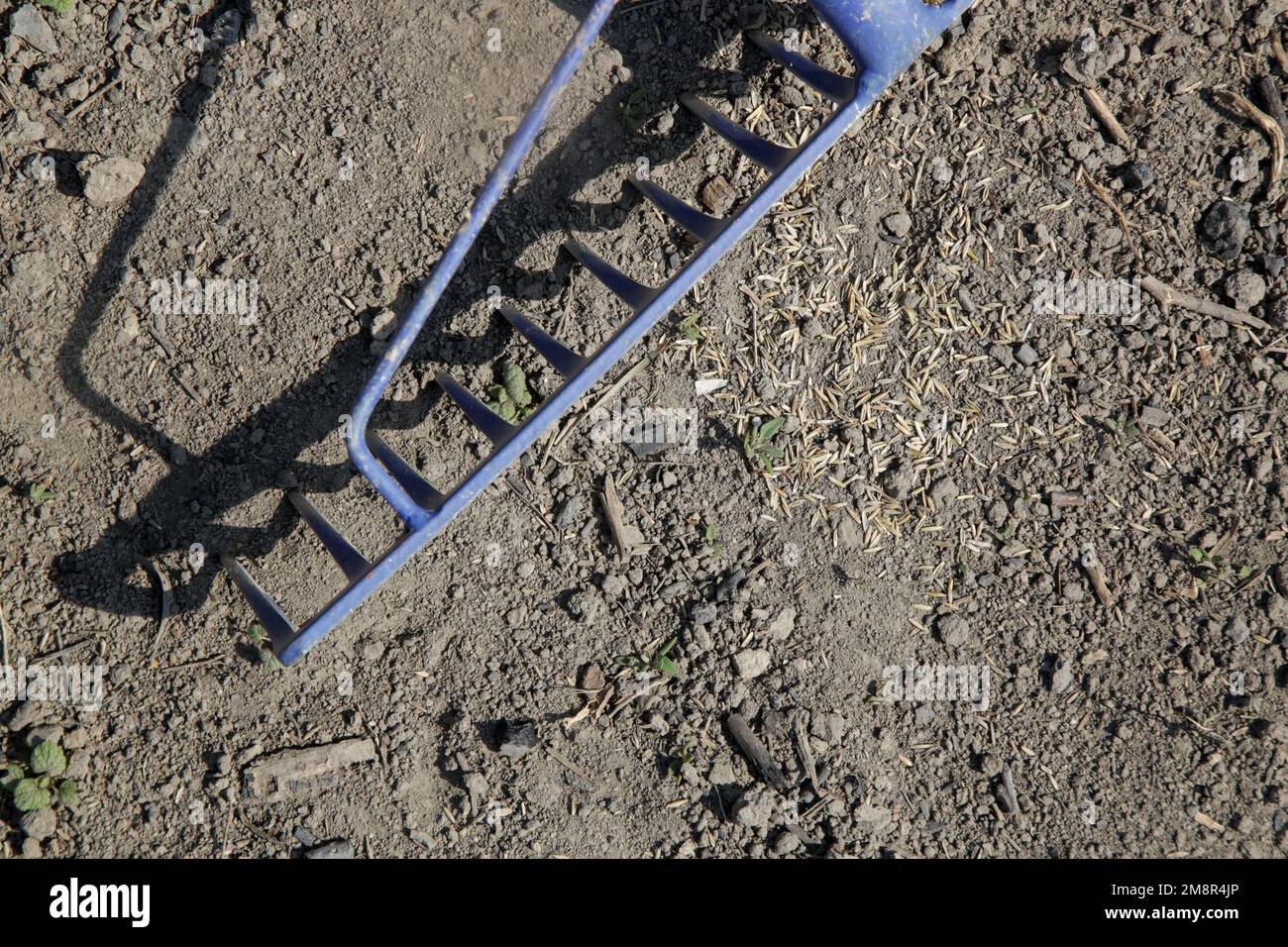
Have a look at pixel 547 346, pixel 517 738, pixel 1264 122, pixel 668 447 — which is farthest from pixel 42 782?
pixel 1264 122

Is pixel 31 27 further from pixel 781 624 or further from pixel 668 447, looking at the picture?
pixel 781 624

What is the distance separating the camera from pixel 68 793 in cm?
329

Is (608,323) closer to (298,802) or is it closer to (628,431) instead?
(628,431)

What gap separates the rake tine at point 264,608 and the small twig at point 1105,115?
3.05 metres

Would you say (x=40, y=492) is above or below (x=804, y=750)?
above

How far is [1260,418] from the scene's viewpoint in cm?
335

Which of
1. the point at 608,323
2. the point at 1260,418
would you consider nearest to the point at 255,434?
the point at 608,323

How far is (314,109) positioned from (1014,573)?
9.07ft

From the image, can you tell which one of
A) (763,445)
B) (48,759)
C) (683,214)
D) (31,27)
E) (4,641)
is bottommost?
(48,759)

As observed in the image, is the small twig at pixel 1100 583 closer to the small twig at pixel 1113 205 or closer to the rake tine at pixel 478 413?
the small twig at pixel 1113 205

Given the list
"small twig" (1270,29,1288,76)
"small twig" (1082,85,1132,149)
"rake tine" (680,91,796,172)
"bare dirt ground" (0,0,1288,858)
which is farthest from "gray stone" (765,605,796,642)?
"small twig" (1270,29,1288,76)

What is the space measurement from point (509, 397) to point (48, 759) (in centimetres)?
189

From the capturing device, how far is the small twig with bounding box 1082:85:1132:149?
3.34 m

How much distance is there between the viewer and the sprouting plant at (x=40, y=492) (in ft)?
10.8
